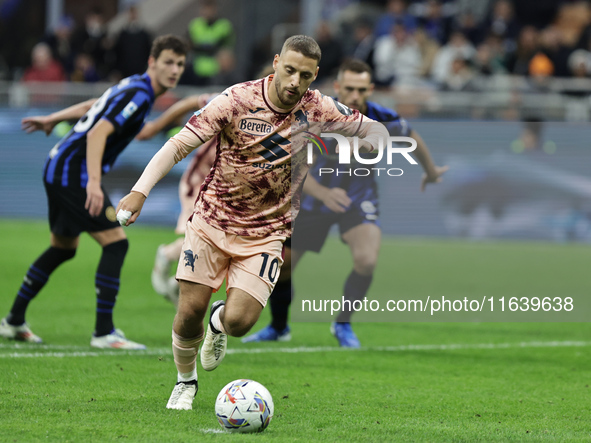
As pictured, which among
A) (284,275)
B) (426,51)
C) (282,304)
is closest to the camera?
(284,275)

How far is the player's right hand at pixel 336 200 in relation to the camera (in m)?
7.37

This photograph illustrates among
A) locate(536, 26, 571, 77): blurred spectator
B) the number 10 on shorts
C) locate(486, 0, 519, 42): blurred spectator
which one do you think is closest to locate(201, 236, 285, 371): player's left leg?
the number 10 on shorts

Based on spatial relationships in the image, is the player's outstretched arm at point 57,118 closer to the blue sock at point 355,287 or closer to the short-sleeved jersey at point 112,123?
the short-sleeved jersey at point 112,123

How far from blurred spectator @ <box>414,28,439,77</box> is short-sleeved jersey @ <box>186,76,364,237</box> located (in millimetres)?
12728

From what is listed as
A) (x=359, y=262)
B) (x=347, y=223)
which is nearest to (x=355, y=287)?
(x=359, y=262)

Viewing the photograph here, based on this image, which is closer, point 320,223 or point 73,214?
point 73,214

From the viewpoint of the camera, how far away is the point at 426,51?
1769cm

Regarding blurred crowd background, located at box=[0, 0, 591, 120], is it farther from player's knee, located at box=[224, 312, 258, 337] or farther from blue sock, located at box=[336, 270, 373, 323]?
player's knee, located at box=[224, 312, 258, 337]

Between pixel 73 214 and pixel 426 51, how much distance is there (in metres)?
11.8

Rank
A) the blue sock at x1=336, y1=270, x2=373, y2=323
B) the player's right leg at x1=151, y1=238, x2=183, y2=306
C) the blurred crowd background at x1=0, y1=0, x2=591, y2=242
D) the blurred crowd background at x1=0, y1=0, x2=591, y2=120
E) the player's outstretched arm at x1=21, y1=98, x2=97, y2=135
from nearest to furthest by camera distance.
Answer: the player's outstretched arm at x1=21, y1=98, x2=97, y2=135 → the blue sock at x1=336, y1=270, x2=373, y2=323 → the player's right leg at x1=151, y1=238, x2=183, y2=306 → the blurred crowd background at x1=0, y1=0, x2=591, y2=242 → the blurred crowd background at x1=0, y1=0, x2=591, y2=120

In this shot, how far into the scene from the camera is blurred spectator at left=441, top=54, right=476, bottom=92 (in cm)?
1661

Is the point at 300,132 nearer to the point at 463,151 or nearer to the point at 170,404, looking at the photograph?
the point at 170,404

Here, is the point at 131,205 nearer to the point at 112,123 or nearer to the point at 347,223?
→ the point at 112,123

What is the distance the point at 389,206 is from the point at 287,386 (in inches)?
408
